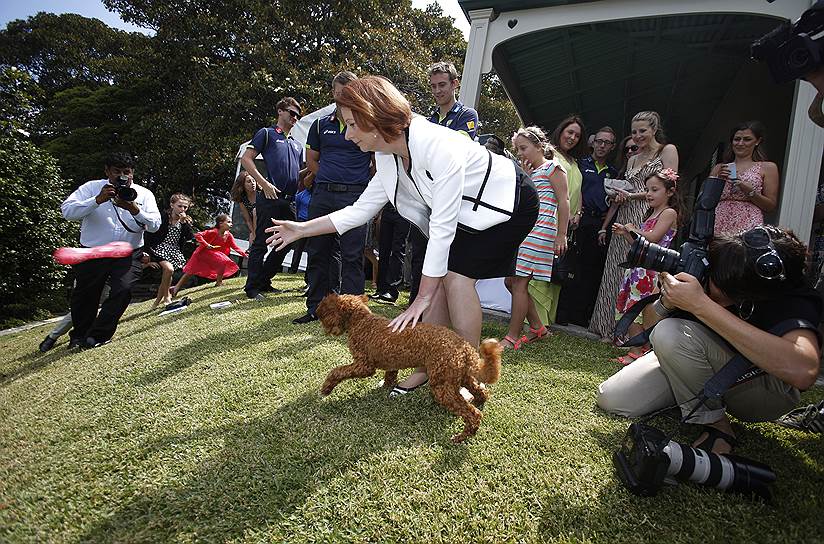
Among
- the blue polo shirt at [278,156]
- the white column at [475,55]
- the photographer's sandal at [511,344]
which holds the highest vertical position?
the white column at [475,55]

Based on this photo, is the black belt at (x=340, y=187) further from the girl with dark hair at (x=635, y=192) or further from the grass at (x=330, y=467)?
the girl with dark hair at (x=635, y=192)

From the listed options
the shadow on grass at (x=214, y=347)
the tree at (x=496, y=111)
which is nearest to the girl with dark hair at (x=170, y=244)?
the shadow on grass at (x=214, y=347)

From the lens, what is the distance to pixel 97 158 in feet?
52.6

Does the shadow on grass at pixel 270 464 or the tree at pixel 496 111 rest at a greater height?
the tree at pixel 496 111

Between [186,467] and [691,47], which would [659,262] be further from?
[691,47]

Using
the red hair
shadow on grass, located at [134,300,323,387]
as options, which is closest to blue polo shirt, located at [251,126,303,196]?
shadow on grass, located at [134,300,323,387]

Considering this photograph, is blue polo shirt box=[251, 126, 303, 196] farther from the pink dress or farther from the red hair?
the pink dress

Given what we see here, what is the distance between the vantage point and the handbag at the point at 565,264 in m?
3.89

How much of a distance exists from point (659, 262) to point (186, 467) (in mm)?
2140

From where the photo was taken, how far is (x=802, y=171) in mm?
3674

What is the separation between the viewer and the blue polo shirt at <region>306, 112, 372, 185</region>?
399 cm

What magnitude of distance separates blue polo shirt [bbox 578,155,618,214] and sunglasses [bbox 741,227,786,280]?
2911 mm

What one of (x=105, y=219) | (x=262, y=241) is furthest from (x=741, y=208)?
(x=105, y=219)

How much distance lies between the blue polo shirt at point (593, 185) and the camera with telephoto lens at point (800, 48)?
2.42 metres
